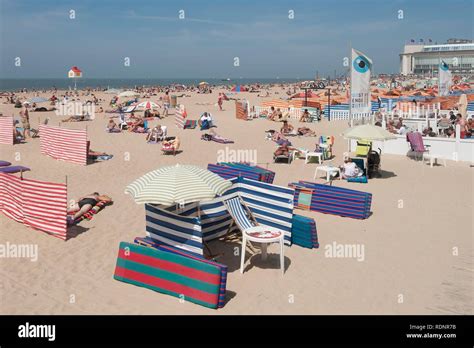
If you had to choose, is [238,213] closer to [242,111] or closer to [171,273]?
[171,273]

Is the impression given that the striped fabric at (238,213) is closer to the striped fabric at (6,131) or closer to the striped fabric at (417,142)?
the striped fabric at (417,142)

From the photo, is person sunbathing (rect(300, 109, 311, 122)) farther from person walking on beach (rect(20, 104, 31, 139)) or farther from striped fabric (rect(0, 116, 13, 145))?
striped fabric (rect(0, 116, 13, 145))

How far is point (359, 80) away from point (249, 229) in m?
8.78

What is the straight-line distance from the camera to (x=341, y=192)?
8641mm

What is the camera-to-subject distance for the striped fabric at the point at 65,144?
13.2 metres

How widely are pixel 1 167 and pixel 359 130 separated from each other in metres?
8.96

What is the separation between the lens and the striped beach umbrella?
593cm

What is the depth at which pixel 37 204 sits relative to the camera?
7.69 metres

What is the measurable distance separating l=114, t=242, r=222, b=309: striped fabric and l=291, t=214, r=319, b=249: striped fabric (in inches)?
88.4

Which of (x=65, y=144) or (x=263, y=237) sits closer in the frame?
(x=263, y=237)

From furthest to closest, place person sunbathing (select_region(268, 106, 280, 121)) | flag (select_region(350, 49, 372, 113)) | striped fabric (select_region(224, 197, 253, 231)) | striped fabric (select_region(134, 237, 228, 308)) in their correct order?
person sunbathing (select_region(268, 106, 280, 121)) → flag (select_region(350, 49, 372, 113)) → striped fabric (select_region(224, 197, 253, 231)) → striped fabric (select_region(134, 237, 228, 308))

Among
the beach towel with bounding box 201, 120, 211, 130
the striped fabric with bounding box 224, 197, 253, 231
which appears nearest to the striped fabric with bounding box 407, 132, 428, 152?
the striped fabric with bounding box 224, 197, 253, 231

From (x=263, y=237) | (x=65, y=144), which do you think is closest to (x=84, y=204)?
(x=263, y=237)
